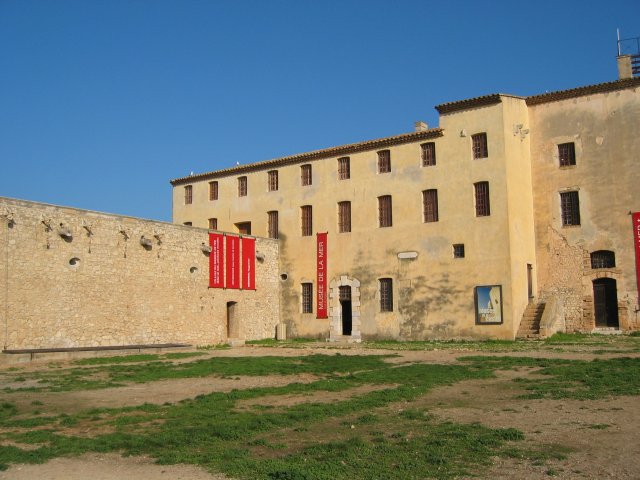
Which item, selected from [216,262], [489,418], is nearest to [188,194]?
[216,262]

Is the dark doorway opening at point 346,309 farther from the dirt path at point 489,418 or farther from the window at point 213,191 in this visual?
the dirt path at point 489,418

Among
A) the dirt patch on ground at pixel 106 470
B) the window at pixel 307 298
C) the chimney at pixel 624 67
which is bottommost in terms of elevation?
the dirt patch on ground at pixel 106 470

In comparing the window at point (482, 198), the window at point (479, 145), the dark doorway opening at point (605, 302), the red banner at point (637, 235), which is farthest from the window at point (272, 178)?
the red banner at point (637, 235)

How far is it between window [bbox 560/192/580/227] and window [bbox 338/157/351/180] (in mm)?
10176

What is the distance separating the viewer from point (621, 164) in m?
27.7

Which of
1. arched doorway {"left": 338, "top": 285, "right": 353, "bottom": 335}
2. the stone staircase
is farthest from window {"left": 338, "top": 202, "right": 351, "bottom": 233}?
the stone staircase

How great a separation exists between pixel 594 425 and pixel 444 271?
19.8m

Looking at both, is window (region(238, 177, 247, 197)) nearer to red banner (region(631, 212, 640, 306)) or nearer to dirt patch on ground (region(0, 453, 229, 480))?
red banner (region(631, 212, 640, 306))

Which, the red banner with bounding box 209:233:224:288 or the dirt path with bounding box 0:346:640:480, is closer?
the dirt path with bounding box 0:346:640:480

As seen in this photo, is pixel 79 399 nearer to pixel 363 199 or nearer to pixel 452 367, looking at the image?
pixel 452 367

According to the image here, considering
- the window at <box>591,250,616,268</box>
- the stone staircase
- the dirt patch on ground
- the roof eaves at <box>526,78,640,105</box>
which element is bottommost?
the dirt patch on ground

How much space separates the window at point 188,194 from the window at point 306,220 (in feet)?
25.9

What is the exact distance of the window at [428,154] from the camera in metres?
29.5

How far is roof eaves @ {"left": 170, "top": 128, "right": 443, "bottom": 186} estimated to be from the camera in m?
29.6
